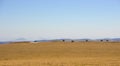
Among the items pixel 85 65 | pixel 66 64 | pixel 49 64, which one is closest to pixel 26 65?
pixel 49 64

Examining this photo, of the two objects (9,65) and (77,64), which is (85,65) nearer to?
(77,64)

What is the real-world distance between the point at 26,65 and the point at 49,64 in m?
1.74

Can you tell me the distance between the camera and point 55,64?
19.3 m

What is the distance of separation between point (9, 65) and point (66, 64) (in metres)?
4.37

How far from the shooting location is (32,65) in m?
19.1

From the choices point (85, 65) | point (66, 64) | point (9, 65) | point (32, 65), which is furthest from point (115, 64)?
point (9, 65)

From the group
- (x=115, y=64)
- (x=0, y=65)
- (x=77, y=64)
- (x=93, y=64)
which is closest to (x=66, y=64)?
(x=77, y=64)

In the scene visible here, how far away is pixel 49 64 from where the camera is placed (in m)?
19.4

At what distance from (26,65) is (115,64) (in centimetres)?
659

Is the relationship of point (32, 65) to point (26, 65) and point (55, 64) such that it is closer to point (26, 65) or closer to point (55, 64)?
point (26, 65)

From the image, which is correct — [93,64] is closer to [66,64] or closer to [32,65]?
[66,64]

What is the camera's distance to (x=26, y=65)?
19156 mm

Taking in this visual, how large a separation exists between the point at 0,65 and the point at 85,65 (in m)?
6.51

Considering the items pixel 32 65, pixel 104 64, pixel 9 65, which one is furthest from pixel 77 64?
pixel 9 65
